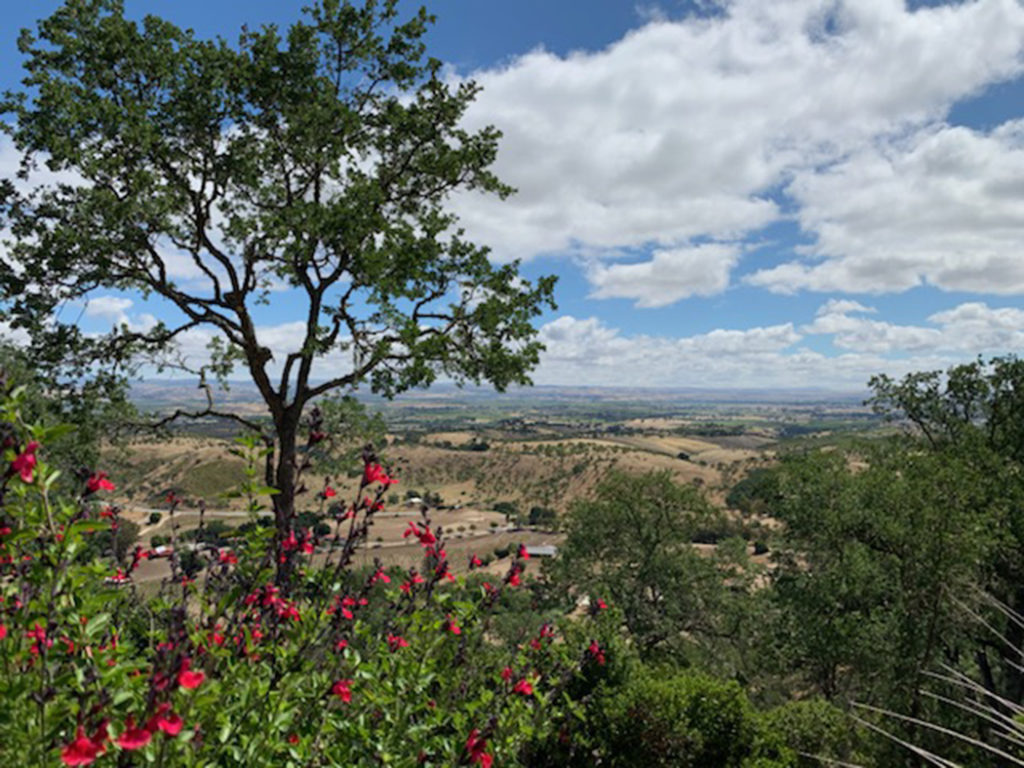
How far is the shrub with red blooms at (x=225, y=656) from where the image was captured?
248cm

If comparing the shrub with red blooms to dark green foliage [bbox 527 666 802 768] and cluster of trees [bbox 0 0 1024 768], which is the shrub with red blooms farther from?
dark green foliage [bbox 527 666 802 768]

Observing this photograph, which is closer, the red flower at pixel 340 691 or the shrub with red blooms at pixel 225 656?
the shrub with red blooms at pixel 225 656

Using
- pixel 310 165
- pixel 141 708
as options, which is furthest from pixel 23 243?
pixel 141 708

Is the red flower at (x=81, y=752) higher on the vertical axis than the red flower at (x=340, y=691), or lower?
higher

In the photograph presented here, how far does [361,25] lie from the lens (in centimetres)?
1162

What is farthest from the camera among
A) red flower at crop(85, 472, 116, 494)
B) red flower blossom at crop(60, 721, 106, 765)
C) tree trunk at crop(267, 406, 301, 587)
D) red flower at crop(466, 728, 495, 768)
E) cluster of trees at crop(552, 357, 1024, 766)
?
cluster of trees at crop(552, 357, 1024, 766)

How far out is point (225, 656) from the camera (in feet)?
12.3

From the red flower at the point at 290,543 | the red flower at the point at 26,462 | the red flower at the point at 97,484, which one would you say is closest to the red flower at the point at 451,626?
the red flower at the point at 290,543

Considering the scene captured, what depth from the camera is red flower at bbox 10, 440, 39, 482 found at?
7.87 feet

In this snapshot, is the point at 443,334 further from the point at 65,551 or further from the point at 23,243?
the point at 65,551

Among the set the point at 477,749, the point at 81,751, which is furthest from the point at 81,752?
the point at 477,749

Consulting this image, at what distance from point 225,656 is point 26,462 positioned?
193 cm

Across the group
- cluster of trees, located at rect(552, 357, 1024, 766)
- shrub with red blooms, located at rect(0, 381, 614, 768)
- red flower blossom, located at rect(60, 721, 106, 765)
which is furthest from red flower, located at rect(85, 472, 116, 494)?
cluster of trees, located at rect(552, 357, 1024, 766)

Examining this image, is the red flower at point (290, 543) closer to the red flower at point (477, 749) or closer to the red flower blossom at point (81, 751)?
the red flower at point (477, 749)
